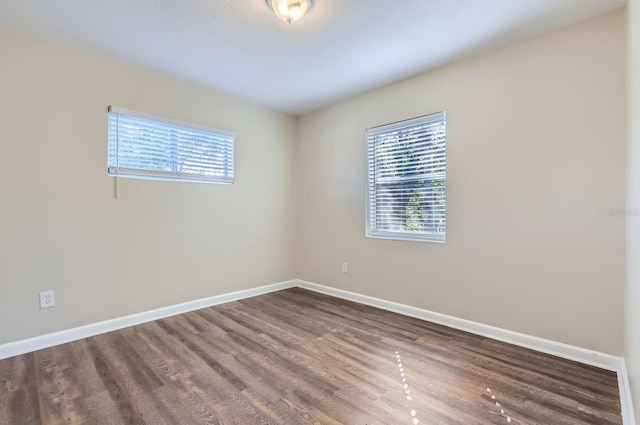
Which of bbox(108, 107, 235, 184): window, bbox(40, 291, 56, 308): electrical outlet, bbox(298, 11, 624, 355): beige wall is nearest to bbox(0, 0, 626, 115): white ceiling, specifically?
bbox(298, 11, 624, 355): beige wall

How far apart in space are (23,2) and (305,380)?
3077 mm

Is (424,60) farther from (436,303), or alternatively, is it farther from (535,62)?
(436,303)

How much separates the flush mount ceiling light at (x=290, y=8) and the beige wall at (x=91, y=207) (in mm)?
1688

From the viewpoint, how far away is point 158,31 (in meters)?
2.30

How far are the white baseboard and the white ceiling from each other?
7.73 ft

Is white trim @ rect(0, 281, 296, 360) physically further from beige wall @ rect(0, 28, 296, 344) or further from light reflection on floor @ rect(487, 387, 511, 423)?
light reflection on floor @ rect(487, 387, 511, 423)

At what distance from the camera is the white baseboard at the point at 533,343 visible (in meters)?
1.77

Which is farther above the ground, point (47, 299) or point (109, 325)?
point (47, 299)

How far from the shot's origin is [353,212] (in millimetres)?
3688

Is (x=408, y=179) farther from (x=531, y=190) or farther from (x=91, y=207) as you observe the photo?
(x=91, y=207)

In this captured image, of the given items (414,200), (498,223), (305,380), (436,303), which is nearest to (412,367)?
(305,380)

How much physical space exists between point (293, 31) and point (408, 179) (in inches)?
69.2

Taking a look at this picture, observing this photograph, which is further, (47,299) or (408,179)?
(408,179)

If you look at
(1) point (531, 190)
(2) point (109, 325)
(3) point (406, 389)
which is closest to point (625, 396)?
(3) point (406, 389)
